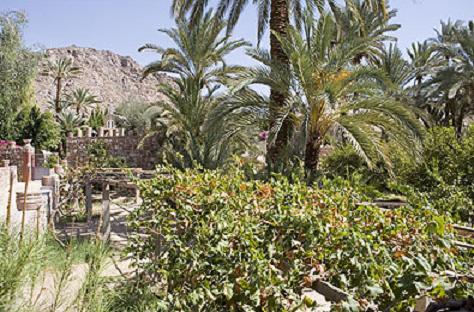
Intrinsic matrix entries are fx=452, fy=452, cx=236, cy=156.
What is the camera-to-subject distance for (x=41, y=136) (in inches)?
868

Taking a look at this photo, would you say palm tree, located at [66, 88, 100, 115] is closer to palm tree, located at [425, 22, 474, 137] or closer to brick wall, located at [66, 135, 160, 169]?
brick wall, located at [66, 135, 160, 169]

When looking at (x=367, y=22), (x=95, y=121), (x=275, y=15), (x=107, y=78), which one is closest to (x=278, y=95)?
(x=275, y=15)

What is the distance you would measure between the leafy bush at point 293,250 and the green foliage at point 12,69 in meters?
22.6

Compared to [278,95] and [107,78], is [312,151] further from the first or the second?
[107,78]

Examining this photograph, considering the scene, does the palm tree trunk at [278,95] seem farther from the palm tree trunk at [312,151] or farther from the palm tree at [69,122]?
the palm tree at [69,122]

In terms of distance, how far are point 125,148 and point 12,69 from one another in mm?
7851

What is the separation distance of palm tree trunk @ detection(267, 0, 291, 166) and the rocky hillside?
49146 mm

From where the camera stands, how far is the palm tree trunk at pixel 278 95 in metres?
8.60

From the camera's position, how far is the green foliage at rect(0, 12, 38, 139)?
22547 mm

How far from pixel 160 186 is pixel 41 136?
20417mm

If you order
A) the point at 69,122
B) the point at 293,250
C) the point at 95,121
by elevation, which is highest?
the point at 95,121

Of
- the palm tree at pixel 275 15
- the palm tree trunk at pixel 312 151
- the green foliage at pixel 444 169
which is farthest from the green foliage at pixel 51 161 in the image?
the green foliage at pixel 444 169

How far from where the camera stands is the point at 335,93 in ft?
24.4

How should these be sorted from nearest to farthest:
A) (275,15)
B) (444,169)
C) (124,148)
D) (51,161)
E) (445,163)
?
(444,169)
(445,163)
(275,15)
(51,161)
(124,148)
